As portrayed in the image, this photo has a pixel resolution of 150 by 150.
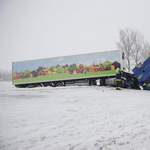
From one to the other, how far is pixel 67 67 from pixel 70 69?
1.43ft

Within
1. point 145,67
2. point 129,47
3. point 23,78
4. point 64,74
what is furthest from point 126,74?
point 129,47

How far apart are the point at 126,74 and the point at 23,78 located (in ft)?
38.8

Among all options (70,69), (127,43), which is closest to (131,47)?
(127,43)

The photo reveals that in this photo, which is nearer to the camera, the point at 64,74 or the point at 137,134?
the point at 137,134

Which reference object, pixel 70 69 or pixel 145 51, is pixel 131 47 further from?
pixel 70 69

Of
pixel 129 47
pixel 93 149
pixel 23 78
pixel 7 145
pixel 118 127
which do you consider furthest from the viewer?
pixel 129 47

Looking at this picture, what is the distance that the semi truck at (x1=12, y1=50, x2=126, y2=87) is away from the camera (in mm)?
13843

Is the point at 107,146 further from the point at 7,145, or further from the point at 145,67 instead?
the point at 145,67

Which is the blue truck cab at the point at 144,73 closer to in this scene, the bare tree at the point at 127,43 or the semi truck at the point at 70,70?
the semi truck at the point at 70,70

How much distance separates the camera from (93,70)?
1405 centimetres

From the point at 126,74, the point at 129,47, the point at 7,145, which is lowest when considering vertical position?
the point at 7,145

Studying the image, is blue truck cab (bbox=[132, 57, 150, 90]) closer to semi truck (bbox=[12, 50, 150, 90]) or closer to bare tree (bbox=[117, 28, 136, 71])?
semi truck (bbox=[12, 50, 150, 90])

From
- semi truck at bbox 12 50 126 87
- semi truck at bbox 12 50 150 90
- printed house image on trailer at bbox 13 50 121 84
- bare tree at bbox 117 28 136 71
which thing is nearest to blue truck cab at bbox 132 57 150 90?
semi truck at bbox 12 50 150 90

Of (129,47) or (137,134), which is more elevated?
(129,47)
